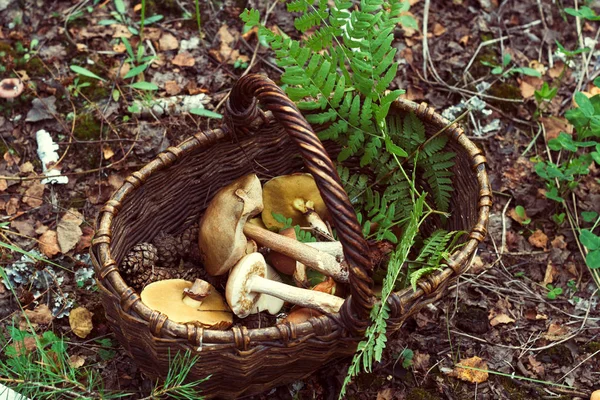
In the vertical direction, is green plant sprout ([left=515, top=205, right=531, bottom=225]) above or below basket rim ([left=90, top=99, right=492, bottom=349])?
below

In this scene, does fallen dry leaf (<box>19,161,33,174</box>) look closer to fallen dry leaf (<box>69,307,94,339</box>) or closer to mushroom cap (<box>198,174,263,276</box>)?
fallen dry leaf (<box>69,307,94,339</box>)

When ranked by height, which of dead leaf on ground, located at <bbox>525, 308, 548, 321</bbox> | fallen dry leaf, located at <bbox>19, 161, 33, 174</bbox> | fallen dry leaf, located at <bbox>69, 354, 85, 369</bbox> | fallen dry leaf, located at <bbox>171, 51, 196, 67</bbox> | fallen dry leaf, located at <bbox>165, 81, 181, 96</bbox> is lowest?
dead leaf on ground, located at <bbox>525, 308, 548, 321</bbox>

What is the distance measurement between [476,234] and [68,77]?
2.68 metres

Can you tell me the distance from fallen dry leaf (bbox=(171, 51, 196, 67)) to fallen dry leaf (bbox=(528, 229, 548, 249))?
7.62ft

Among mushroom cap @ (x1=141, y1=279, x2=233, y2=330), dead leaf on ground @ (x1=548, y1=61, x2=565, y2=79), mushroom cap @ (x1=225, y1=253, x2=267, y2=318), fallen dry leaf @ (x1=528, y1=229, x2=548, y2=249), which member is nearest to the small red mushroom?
mushroom cap @ (x1=141, y1=279, x2=233, y2=330)

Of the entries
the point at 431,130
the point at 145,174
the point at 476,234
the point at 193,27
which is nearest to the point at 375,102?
the point at 431,130

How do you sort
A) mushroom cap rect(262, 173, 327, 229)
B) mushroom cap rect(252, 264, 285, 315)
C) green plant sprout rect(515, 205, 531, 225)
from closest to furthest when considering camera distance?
mushroom cap rect(252, 264, 285, 315) → mushroom cap rect(262, 173, 327, 229) → green plant sprout rect(515, 205, 531, 225)

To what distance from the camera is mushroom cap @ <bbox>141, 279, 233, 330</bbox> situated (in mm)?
2512

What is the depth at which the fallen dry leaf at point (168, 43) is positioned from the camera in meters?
4.15

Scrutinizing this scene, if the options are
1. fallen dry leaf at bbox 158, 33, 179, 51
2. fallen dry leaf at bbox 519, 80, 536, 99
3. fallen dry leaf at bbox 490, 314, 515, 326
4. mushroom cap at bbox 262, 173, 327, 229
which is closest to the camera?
mushroom cap at bbox 262, 173, 327, 229

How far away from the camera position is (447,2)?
447 cm

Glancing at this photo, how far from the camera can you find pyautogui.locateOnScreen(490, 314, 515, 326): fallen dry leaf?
126 inches

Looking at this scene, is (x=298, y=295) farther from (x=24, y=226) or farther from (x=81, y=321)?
(x=24, y=226)

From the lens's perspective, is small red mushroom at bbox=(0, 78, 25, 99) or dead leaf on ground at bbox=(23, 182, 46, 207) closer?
dead leaf on ground at bbox=(23, 182, 46, 207)
